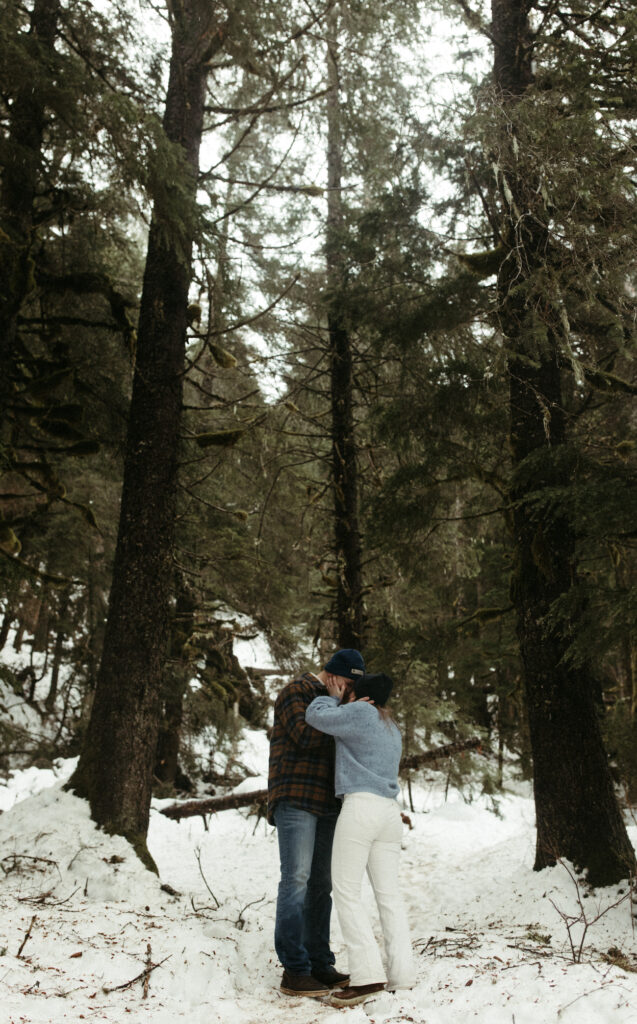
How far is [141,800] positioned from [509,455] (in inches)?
200

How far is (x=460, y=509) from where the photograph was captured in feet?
28.5

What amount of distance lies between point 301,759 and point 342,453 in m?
5.73

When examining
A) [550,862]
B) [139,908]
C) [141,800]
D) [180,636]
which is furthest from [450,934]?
[180,636]

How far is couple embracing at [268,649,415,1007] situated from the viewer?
375cm

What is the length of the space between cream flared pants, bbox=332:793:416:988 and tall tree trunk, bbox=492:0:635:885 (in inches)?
83.7

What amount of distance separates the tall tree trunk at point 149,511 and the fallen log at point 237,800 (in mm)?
4632

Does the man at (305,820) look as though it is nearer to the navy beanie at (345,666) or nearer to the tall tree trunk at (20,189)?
the navy beanie at (345,666)

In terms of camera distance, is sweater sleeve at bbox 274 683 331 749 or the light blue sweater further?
sweater sleeve at bbox 274 683 331 749

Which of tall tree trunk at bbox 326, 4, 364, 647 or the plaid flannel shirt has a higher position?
tall tree trunk at bbox 326, 4, 364, 647

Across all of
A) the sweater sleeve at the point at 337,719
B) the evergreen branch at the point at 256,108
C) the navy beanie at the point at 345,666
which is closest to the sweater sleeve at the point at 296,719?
the sweater sleeve at the point at 337,719

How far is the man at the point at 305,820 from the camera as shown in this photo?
4.05m

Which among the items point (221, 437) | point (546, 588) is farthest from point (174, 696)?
point (546, 588)

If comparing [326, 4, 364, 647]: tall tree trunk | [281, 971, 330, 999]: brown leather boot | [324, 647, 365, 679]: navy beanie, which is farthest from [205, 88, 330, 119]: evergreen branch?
[281, 971, 330, 999]: brown leather boot

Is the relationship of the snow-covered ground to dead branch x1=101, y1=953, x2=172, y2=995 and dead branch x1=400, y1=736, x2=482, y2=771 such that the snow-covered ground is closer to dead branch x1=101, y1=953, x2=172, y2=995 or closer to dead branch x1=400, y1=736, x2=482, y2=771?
dead branch x1=101, y1=953, x2=172, y2=995
